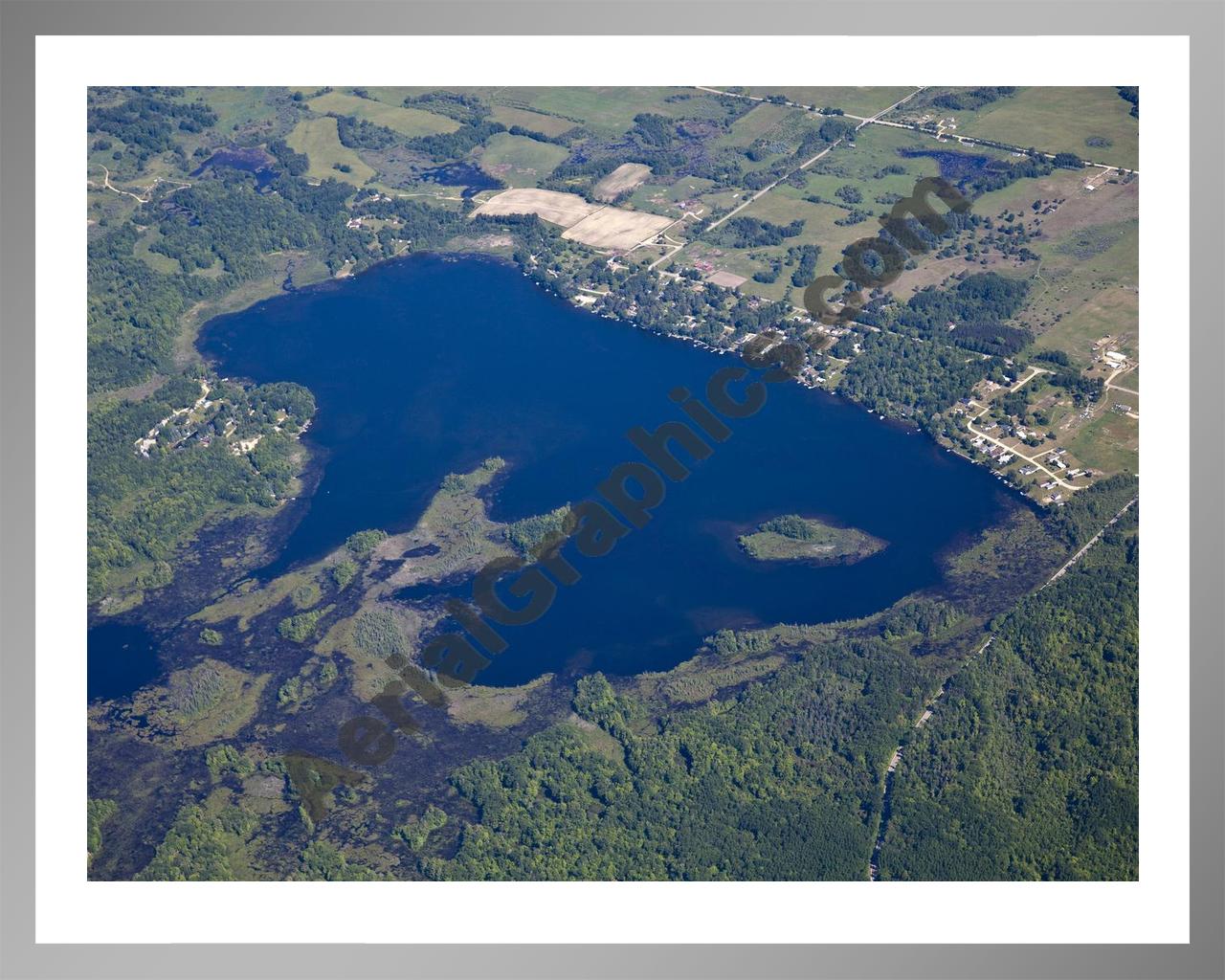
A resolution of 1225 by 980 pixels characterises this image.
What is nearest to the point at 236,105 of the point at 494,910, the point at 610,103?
the point at 610,103

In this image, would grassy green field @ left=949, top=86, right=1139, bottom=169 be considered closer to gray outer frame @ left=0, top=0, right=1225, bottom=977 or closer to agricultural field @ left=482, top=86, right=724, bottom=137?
agricultural field @ left=482, top=86, right=724, bottom=137

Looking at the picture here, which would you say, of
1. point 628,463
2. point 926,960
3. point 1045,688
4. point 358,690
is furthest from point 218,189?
point 926,960

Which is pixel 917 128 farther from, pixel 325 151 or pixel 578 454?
pixel 578 454

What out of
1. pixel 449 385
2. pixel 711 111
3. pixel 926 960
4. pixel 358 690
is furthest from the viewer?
pixel 711 111

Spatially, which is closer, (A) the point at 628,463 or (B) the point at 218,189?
(A) the point at 628,463

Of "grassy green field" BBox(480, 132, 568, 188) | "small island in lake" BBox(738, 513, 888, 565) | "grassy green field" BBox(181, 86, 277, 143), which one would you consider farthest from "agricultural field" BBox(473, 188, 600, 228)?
"small island in lake" BBox(738, 513, 888, 565)

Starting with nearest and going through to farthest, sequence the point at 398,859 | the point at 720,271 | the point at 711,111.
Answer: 1. the point at 398,859
2. the point at 720,271
3. the point at 711,111

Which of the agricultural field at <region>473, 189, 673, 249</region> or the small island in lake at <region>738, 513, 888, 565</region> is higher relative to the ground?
the agricultural field at <region>473, 189, 673, 249</region>

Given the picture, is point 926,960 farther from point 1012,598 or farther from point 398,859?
point 1012,598
